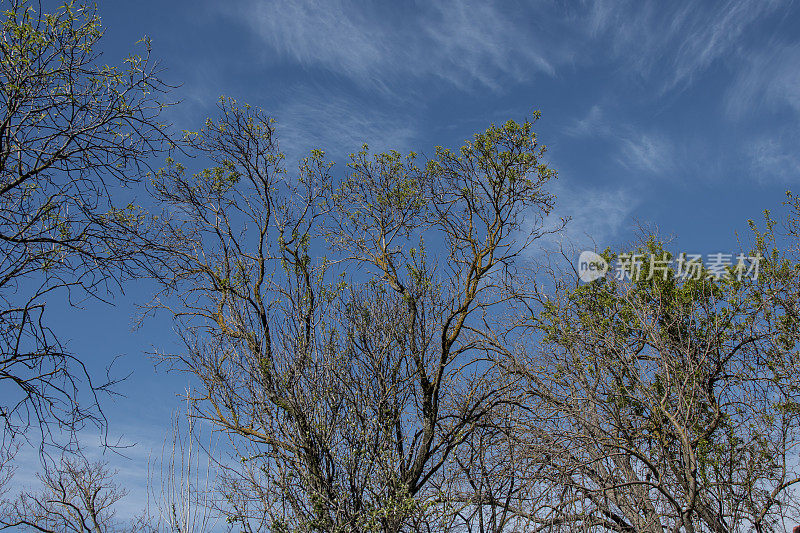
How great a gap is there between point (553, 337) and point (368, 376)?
279 cm

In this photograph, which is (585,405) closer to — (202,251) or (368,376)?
(368,376)

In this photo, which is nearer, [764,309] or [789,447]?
[789,447]

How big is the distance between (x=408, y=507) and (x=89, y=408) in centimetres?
456

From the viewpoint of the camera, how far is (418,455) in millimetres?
8688

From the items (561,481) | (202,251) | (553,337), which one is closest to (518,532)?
(561,481)

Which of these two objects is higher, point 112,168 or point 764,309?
point 764,309

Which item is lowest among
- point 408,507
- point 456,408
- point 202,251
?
point 408,507

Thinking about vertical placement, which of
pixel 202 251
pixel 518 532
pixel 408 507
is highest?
pixel 202 251

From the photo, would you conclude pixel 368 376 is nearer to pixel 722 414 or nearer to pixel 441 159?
pixel 441 159

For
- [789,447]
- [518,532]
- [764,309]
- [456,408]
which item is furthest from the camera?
[456,408]

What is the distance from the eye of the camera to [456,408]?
9586 millimetres

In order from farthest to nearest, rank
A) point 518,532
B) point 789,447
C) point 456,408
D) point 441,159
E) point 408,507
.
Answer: point 441,159
point 456,408
point 789,447
point 408,507
point 518,532

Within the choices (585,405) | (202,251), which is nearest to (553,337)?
(585,405)

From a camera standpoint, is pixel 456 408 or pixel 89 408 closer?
pixel 89 408
